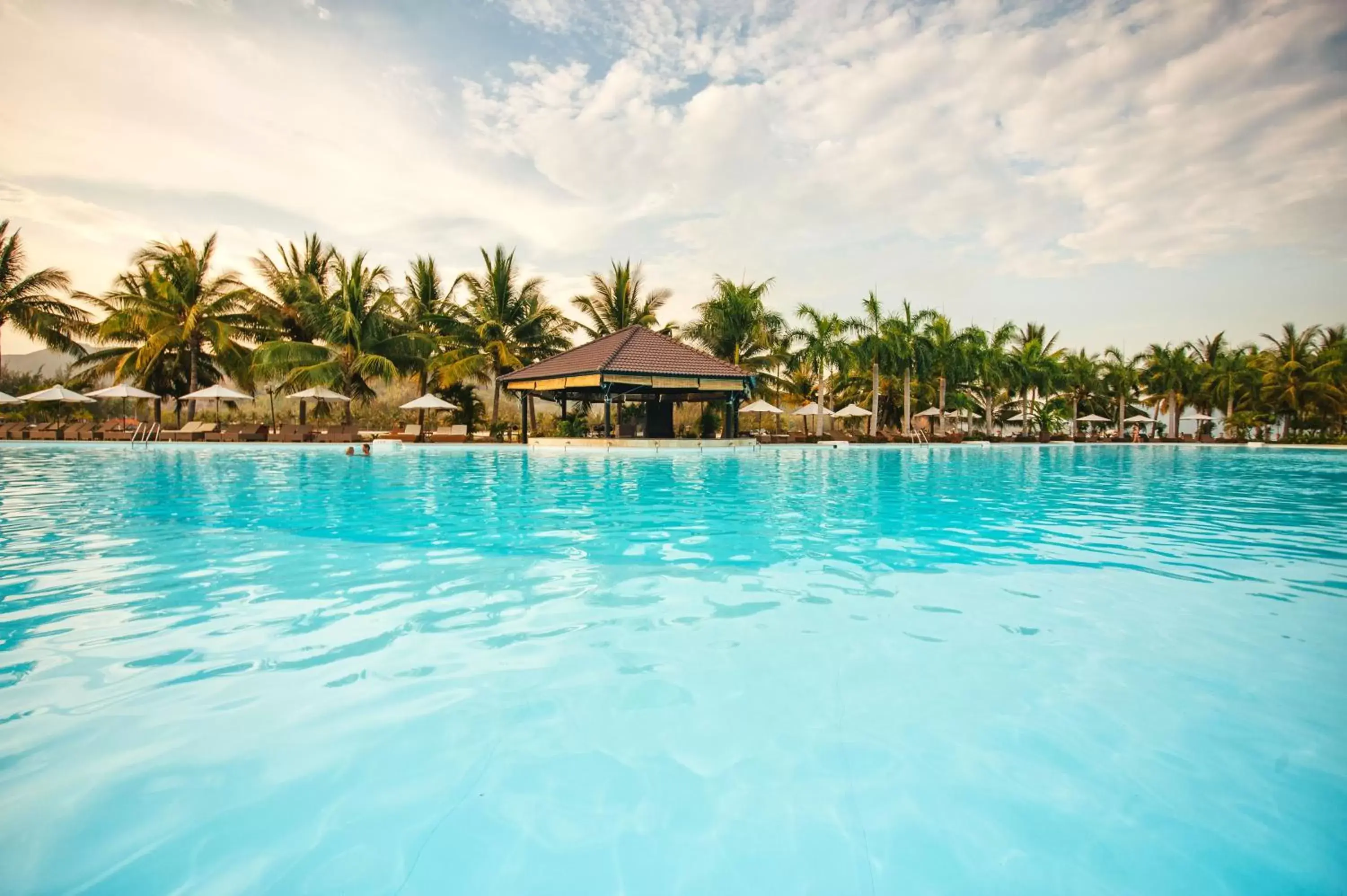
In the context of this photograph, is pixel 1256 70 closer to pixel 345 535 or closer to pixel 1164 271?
pixel 1164 271

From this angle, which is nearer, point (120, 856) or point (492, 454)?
point (120, 856)

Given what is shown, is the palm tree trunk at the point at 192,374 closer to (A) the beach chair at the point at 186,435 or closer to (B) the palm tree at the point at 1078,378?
(A) the beach chair at the point at 186,435

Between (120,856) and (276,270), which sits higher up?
(276,270)

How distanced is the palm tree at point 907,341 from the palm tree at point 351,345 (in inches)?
963

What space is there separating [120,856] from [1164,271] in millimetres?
39173

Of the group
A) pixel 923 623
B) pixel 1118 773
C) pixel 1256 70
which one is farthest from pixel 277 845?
pixel 1256 70

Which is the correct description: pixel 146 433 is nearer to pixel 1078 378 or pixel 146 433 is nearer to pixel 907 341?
pixel 907 341

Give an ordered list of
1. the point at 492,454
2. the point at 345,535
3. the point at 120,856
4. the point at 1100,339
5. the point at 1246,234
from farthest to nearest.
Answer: the point at 1100,339, the point at 1246,234, the point at 492,454, the point at 345,535, the point at 120,856

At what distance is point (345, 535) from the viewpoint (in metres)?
6.36

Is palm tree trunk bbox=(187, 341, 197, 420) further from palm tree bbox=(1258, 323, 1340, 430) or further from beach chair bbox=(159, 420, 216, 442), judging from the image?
palm tree bbox=(1258, 323, 1340, 430)

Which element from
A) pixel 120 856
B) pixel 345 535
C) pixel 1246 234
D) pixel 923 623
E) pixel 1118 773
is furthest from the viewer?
pixel 1246 234

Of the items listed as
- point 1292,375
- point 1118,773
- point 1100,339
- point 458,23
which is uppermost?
point 458,23

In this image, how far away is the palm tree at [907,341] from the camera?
111 feet

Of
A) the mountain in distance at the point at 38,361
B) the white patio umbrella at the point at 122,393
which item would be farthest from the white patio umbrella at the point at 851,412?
the mountain in distance at the point at 38,361
